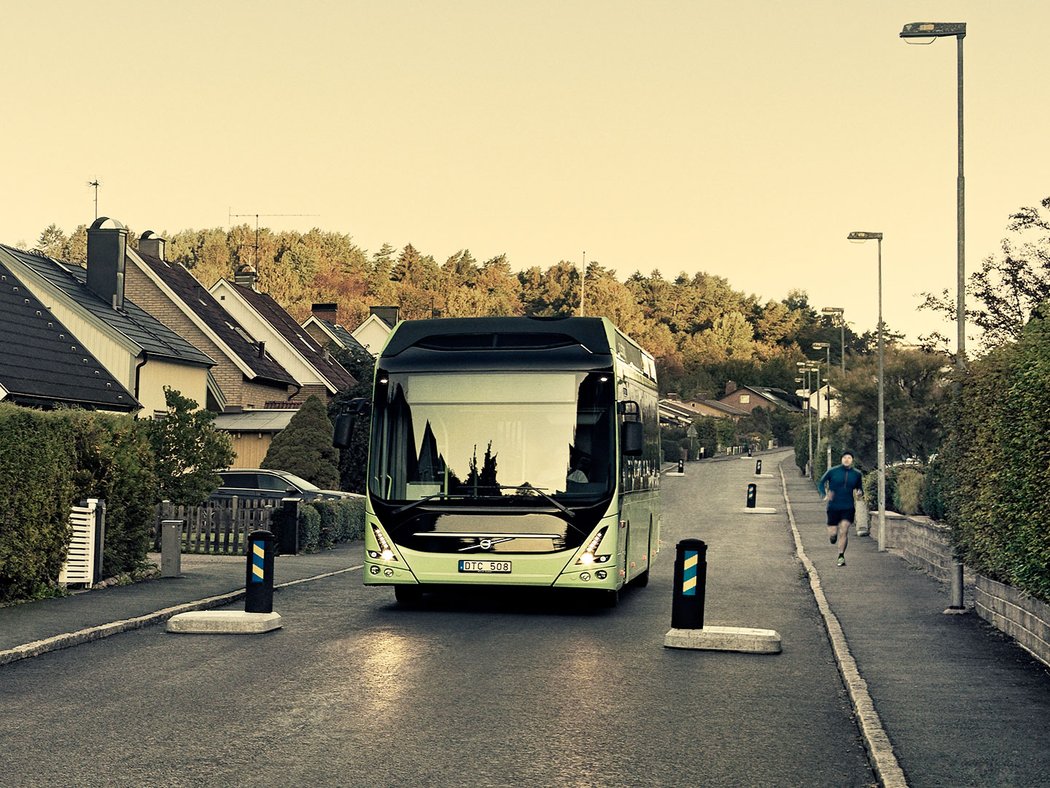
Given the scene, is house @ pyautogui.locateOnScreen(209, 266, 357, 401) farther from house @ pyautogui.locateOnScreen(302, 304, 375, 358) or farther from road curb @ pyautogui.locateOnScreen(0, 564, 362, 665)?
road curb @ pyautogui.locateOnScreen(0, 564, 362, 665)

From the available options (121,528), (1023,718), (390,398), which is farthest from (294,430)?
(1023,718)

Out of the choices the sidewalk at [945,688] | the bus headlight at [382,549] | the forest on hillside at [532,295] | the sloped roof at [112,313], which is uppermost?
the forest on hillside at [532,295]

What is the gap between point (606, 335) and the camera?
53.8 feet

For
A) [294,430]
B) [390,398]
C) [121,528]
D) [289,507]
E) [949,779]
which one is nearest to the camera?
[949,779]

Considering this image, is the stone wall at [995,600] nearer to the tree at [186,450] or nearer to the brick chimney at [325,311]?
the tree at [186,450]

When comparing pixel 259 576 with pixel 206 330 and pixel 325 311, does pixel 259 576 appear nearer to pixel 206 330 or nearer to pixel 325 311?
pixel 206 330

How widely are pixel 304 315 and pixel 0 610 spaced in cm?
8445

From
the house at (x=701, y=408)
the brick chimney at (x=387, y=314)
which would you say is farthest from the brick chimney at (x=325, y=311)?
→ the house at (x=701, y=408)

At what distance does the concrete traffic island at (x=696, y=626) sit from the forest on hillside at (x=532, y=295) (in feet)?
111

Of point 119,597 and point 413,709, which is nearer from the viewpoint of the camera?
point 413,709

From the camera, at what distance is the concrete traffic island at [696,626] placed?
13312 millimetres

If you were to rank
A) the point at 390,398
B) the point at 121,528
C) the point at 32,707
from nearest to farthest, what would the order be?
the point at 32,707 → the point at 390,398 → the point at 121,528

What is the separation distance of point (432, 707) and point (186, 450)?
15.9 metres

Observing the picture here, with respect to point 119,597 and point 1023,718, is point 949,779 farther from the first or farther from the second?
point 119,597
